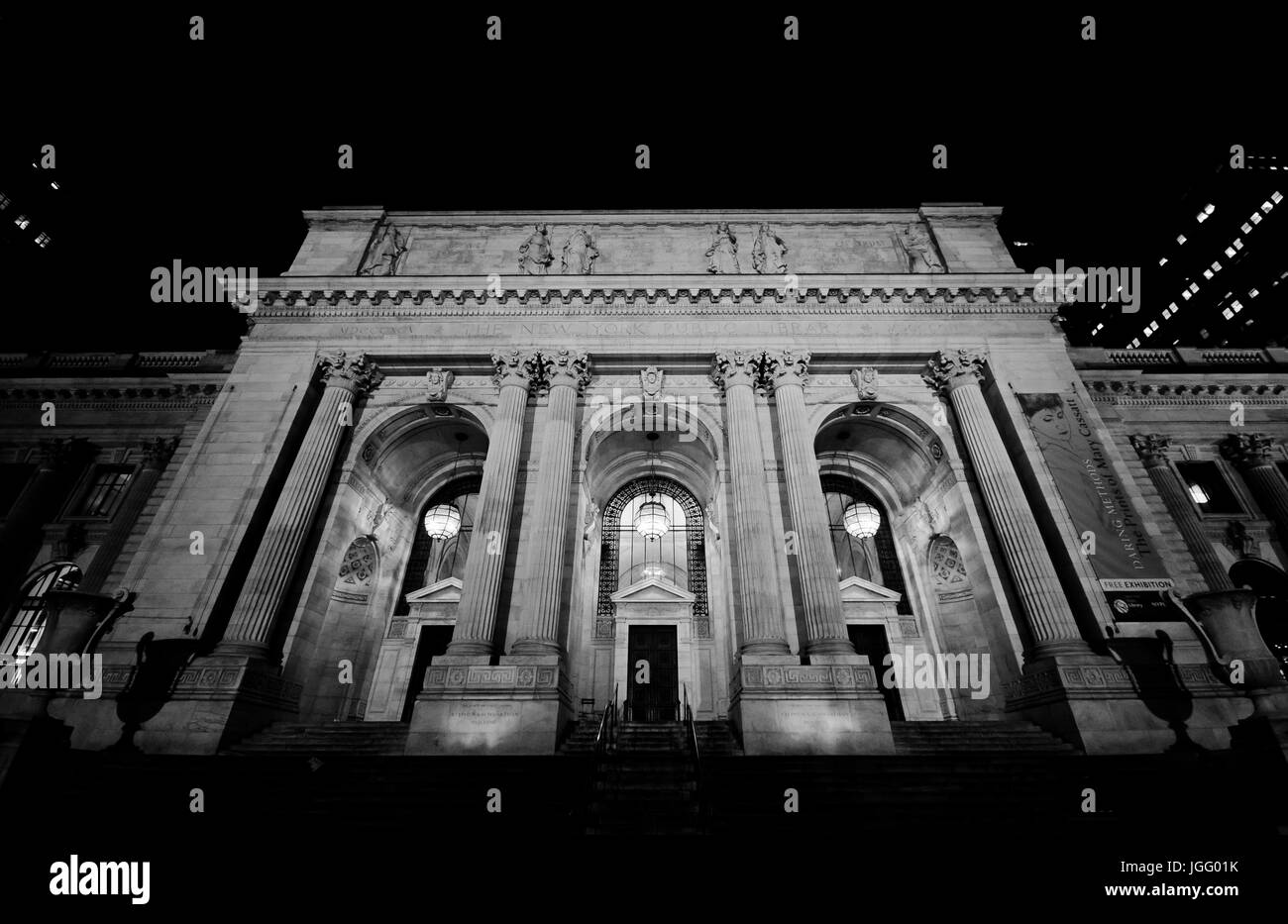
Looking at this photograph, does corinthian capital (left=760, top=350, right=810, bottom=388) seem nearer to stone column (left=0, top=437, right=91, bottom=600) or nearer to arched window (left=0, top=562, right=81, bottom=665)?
arched window (left=0, top=562, right=81, bottom=665)

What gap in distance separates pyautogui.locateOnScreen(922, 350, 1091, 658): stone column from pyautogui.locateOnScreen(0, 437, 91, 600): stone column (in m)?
30.2

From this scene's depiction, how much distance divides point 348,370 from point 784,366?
43.6 feet

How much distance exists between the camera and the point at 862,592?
18281mm

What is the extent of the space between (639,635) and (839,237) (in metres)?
16.1

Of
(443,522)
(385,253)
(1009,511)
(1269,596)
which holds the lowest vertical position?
(1269,596)

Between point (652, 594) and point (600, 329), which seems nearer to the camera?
point (600, 329)

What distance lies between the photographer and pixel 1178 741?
34.6ft

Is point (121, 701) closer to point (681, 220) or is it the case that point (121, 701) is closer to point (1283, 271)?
point (681, 220)

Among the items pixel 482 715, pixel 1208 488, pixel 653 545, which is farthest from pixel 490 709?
pixel 1208 488

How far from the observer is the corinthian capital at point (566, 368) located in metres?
16.5

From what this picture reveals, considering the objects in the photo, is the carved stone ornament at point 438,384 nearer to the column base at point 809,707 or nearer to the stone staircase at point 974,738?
the column base at point 809,707

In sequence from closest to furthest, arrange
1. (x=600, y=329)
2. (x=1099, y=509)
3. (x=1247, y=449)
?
1. (x=1099, y=509)
2. (x=600, y=329)
3. (x=1247, y=449)

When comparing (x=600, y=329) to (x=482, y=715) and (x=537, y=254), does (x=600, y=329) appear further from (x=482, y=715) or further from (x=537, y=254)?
(x=482, y=715)

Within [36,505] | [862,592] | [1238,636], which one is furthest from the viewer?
[36,505]
